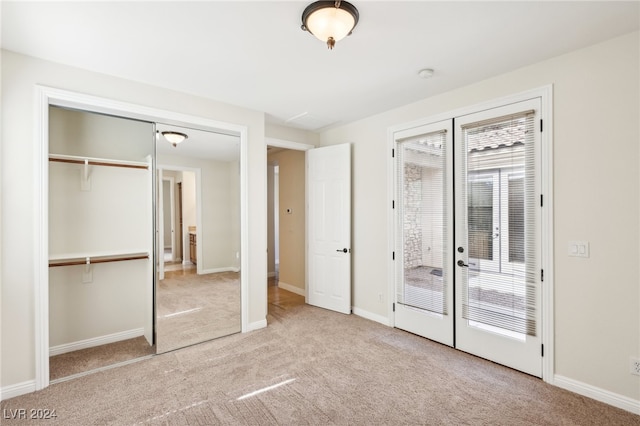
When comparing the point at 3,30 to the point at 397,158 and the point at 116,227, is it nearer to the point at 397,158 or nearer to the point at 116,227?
the point at 116,227

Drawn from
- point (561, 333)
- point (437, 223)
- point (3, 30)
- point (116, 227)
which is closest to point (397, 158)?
point (437, 223)

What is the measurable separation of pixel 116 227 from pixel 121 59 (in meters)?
1.76

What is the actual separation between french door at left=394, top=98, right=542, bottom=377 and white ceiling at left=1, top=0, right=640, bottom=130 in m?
0.59

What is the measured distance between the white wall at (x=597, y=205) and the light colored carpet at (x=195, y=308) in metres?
3.22

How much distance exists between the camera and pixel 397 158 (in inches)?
148

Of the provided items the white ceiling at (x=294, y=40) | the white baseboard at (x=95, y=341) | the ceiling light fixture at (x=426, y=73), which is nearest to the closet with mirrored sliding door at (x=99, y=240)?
the white baseboard at (x=95, y=341)

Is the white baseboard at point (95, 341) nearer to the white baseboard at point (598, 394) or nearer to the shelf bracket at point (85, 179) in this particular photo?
the shelf bracket at point (85, 179)

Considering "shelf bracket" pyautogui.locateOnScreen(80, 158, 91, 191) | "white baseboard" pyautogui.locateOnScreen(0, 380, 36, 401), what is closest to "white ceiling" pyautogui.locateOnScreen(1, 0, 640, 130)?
"shelf bracket" pyautogui.locateOnScreen(80, 158, 91, 191)

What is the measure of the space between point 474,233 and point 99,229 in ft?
12.8

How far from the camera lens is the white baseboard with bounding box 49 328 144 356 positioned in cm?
305

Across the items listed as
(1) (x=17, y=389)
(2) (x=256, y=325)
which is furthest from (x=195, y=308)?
(1) (x=17, y=389)

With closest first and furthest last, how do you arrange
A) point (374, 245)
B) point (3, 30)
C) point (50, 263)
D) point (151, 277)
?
point (3, 30) < point (50, 263) < point (151, 277) < point (374, 245)

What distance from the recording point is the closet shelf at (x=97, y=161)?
9.63 ft

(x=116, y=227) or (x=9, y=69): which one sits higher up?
(x=9, y=69)
